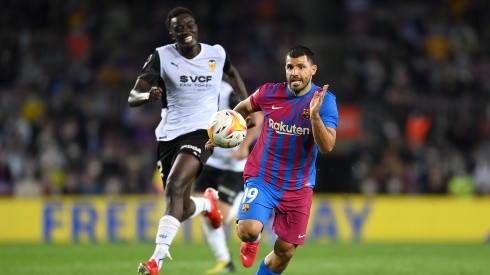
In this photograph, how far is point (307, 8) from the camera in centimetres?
2284

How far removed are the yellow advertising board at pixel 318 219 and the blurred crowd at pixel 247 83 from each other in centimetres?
55

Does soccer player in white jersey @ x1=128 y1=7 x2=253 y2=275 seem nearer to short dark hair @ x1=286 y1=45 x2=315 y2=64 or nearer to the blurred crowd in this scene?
short dark hair @ x1=286 y1=45 x2=315 y2=64

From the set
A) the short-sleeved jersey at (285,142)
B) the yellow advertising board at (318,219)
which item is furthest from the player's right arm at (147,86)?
the yellow advertising board at (318,219)

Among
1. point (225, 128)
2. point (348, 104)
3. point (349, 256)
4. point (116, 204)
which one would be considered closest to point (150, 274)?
point (225, 128)

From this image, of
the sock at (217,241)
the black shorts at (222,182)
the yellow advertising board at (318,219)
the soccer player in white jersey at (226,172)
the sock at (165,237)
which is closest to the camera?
the sock at (165,237)

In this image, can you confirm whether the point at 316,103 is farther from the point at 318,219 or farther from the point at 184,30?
the point at 318,219

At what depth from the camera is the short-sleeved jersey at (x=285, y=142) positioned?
26.2 feet

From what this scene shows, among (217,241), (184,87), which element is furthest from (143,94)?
(217,241)

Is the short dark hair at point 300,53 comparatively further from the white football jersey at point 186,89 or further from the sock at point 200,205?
the sock at point 200,205

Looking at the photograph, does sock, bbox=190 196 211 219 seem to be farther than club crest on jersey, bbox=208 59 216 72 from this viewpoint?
Yes

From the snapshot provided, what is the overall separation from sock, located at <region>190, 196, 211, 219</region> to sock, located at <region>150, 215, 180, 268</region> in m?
0.84

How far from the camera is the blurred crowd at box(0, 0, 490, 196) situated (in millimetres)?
19344

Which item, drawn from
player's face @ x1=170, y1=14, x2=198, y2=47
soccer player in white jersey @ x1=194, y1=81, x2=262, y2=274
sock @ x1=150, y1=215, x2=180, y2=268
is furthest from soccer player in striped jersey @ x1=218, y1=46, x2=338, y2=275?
soccer player in white jersey @ x1=194, y1=81, x2=262, y2=274

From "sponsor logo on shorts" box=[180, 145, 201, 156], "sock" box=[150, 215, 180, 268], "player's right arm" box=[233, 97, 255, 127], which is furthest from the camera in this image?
"sponsor logo on shorts" box=[180, 145, 201, 156]
